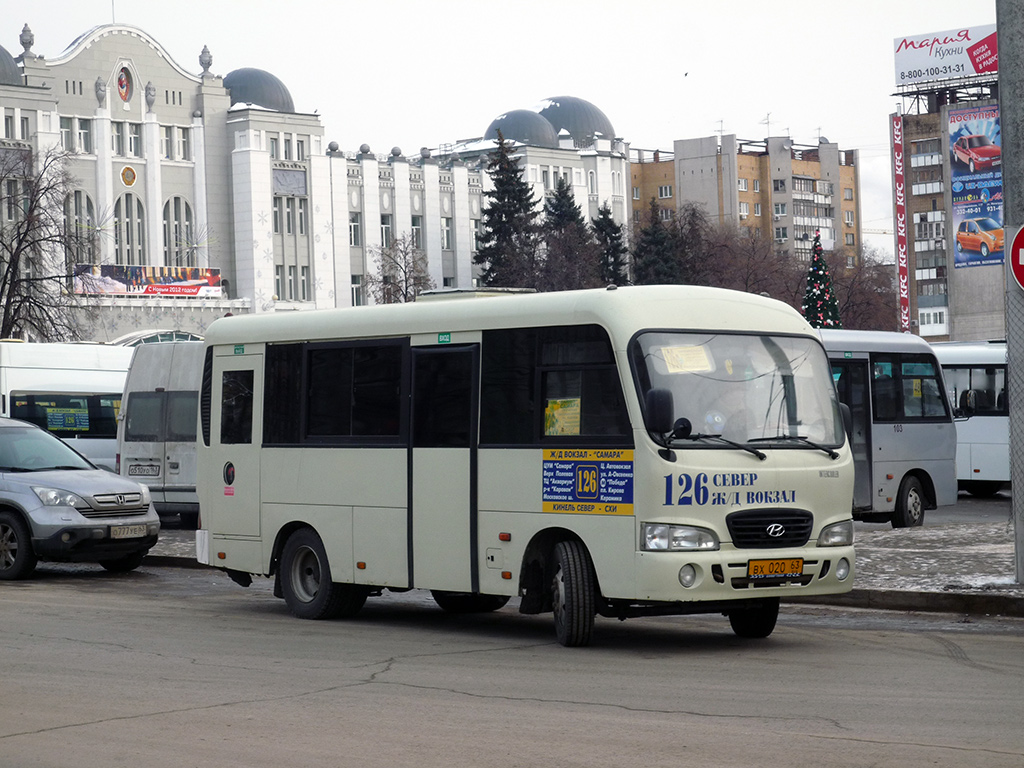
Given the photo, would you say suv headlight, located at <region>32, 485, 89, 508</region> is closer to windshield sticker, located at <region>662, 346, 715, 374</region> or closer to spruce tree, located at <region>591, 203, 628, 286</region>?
windshield sticker, located at <region>662, 346, 715, 374</region>

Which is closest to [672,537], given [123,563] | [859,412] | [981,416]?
[123,563]

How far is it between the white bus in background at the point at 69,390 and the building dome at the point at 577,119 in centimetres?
9667

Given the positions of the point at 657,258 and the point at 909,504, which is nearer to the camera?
the point at 909,504

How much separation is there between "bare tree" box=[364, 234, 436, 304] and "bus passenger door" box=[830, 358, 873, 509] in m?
63.3

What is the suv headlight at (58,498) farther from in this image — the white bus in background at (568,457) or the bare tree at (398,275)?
the bare tree at (398,275)

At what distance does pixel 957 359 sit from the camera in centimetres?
2911

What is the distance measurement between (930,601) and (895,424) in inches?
372

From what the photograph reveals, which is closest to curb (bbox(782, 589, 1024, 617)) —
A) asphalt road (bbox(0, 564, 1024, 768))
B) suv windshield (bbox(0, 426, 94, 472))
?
asphalt road (bbox(0, 564, 1024, 768))

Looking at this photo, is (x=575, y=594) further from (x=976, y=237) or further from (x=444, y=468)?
(x=976, y=237)

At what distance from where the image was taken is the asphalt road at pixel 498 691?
723cm

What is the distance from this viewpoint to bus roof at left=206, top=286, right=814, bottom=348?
35.5 feet

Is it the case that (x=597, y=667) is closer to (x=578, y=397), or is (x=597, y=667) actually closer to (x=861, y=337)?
(x=578, y=397)

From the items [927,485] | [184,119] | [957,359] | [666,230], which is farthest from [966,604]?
[184,119]

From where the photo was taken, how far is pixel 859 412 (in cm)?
2197
